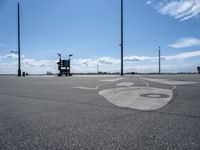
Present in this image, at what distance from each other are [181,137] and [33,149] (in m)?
1.94

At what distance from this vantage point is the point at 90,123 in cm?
330

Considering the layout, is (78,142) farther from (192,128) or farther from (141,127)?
(192,128)

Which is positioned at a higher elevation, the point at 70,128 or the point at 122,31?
the point at 122,31

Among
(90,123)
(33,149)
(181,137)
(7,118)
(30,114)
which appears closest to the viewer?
(33,149)

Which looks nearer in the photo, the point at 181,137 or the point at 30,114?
the point at 181,137

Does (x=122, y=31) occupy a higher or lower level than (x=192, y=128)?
higher

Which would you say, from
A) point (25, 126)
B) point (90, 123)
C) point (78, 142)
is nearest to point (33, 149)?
point (78, 142)

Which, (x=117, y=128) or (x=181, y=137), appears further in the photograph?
(x=117, y=128)

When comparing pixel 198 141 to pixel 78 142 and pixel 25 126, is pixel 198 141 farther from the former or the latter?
pixel 25 126

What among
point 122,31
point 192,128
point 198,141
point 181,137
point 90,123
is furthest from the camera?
point 122,31

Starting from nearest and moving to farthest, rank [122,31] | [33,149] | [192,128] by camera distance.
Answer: [33,149] < [192,128] < [122,31]

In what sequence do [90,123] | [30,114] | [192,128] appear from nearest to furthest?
[192,128]
[90,123]
[30,114]

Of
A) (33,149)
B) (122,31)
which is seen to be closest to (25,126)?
(33,149)

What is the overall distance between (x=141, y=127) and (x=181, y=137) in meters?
0.65
